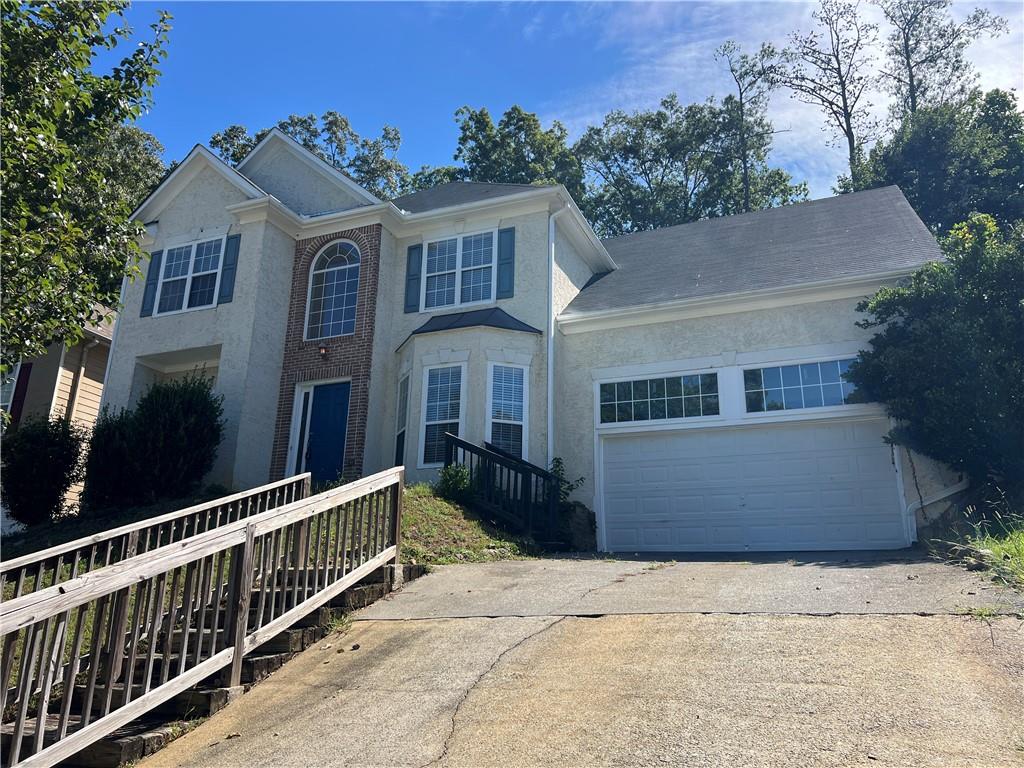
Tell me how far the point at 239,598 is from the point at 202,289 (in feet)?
39.2

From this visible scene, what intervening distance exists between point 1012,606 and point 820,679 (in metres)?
1.84

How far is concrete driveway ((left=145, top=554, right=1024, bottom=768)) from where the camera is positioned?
12.1 ft

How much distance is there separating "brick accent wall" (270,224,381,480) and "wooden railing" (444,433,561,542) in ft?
9.45

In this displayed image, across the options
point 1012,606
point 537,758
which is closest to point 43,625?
point 537,758

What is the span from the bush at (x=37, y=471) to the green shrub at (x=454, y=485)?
7102 millimetres

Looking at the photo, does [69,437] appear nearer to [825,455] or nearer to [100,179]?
[100,179]

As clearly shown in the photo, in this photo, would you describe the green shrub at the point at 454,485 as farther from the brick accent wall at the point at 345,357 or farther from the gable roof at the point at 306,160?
the gable roof at the point at 306,160

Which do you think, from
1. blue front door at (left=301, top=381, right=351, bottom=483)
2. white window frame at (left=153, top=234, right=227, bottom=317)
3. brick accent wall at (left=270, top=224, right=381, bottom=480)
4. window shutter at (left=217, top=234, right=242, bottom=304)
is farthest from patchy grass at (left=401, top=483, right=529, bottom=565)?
white window frame at (left=153, top=234, right=227, bottom=317)

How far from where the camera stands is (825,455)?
469 inches

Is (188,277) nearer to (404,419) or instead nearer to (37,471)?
(37,471)

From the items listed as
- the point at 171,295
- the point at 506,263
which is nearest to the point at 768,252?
the point at 506,263

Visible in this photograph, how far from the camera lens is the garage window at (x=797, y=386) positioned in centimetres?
1199

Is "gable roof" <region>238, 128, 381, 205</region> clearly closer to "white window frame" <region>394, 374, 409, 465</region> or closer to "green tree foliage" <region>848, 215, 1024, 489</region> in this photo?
"white window frame" <region>394, 374, 409, 465</region>

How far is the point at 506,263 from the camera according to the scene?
14.9 meters
